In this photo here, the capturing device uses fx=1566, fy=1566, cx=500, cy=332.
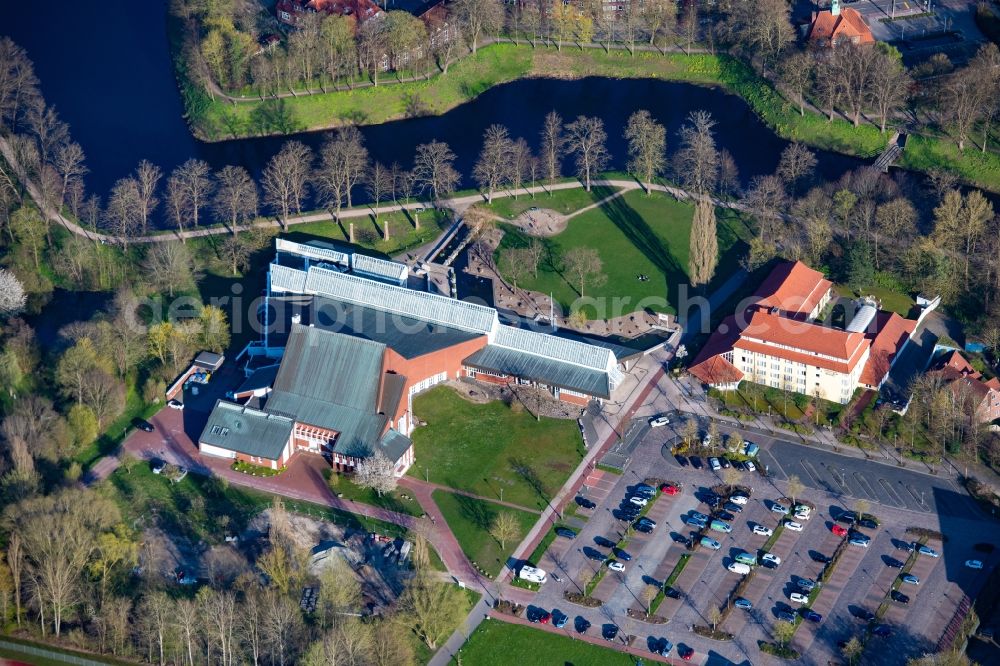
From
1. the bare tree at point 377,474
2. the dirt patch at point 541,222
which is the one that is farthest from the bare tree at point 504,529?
the dirt patch at point 541,222

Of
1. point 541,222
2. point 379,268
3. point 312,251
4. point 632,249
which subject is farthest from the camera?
point 541,222

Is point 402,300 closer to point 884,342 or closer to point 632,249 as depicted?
point 632,249

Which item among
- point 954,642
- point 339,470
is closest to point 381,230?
point 339,470

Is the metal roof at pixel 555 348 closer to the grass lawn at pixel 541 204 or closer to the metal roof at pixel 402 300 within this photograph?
the metal roof at pixel 402 300

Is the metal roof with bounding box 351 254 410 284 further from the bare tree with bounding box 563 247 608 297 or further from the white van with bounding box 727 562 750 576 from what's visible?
the white van with bounding box 727 562 750 576

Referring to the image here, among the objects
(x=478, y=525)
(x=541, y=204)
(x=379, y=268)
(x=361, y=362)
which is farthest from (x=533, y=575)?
(x=541, y=204)
